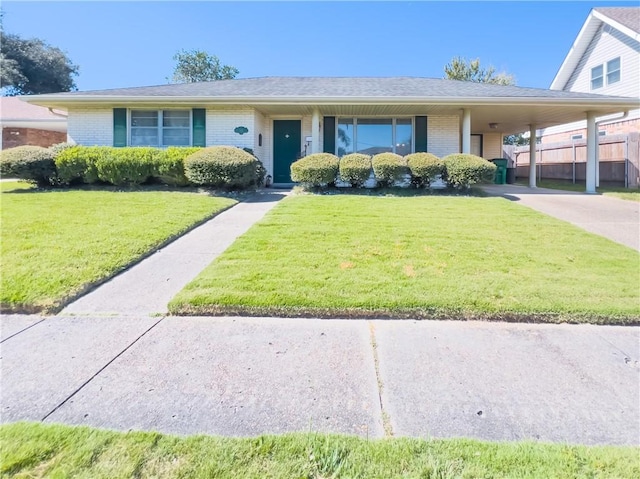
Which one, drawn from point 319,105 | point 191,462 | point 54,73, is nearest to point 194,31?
point 319,105

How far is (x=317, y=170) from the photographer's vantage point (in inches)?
424

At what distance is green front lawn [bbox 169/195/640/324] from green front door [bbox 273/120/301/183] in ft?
23.0

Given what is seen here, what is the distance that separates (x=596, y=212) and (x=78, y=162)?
44.7 feet

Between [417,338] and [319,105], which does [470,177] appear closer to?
[319,105]

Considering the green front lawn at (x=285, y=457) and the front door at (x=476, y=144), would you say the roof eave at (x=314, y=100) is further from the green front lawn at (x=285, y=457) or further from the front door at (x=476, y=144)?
the green front lawn at (x=285, y=457)

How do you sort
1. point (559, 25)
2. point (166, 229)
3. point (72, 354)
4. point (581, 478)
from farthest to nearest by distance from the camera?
point (559, 25) < point (166, 229) < point (72, 354) < point (581, 478)

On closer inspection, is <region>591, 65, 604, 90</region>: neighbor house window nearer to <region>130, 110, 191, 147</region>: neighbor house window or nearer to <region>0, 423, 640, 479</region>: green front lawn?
<region>130, 110, 191, 147</region>: neighbor house window

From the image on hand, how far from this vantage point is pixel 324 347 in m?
3.20

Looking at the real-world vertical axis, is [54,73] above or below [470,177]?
above

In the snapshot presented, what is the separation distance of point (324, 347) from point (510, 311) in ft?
6.55

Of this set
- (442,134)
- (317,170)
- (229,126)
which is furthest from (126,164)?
(442,134)

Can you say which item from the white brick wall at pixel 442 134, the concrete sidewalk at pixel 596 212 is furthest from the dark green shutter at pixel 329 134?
the concrete sidewalk at pixel 596 212

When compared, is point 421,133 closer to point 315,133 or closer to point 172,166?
point 315,133

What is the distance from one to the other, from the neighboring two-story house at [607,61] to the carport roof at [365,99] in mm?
6320
